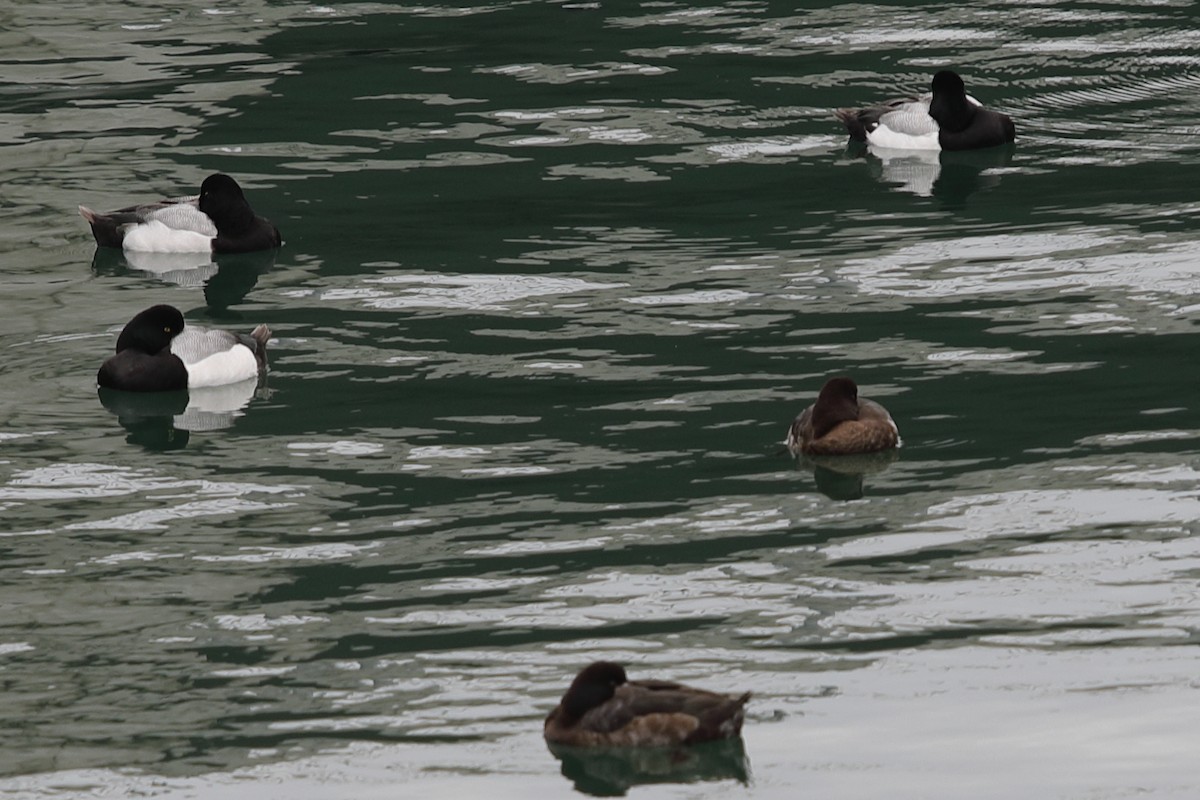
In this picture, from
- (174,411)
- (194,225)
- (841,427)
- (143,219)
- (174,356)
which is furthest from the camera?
(143,219)

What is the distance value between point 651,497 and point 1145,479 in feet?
9.60

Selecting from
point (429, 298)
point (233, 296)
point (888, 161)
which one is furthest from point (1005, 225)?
point (233, 296)

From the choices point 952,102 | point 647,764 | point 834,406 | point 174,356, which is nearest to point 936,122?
point 952,102

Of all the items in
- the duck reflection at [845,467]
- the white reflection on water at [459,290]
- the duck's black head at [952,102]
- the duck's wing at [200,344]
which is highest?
the duck's black head at [952,102]

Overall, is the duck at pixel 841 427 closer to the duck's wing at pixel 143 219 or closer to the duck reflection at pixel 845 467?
the duck reflection at pixel 845 467

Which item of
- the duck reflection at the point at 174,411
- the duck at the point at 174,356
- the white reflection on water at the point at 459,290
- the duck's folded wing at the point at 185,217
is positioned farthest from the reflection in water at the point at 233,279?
the duck reflection at the point at 174,411

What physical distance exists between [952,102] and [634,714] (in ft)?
50.8

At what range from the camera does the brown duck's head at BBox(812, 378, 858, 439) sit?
579 inches

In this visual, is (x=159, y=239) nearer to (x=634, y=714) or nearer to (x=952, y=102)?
(x=952, y=102)

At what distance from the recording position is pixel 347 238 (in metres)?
21.7

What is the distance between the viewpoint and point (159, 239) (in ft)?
72.2

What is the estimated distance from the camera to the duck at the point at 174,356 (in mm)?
17328

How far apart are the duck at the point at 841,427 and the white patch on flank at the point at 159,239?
28.1 ft

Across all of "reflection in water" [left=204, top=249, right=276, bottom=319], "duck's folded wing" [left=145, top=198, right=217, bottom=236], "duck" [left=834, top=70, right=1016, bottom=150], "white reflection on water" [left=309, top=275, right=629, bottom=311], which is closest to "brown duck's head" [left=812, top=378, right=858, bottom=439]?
"white reflection on water" [left=309, top=275, right=629, bottom=311]
